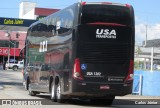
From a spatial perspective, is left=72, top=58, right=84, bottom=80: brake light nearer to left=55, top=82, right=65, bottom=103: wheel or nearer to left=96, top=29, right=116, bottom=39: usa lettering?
left=96, top=29, right=116, bottom=39: usa lettering

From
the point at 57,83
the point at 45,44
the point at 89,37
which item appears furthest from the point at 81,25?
the point at 45,44

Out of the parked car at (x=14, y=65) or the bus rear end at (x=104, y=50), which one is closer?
the bus rear end at (x=104, y=50)

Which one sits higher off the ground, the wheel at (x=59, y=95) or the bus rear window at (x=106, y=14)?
the bus rear window at (x=106, y=14)

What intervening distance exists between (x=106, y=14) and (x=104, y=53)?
1460 mm

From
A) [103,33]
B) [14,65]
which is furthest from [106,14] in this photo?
[14,65]

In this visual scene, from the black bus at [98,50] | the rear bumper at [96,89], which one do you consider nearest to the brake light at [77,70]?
the black bus at [98,50]

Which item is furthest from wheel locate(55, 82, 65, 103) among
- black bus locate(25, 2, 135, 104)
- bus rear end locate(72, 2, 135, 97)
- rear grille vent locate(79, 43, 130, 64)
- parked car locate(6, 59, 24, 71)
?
parked car locate(6, 59, 24, 71)

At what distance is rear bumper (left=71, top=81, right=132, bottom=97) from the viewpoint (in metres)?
16.9

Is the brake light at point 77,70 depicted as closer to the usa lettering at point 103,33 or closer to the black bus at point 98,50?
the black bus at point 98,50

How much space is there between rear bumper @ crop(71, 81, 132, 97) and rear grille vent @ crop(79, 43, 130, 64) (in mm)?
862

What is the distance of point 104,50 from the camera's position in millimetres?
17250

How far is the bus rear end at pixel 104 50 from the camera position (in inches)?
669

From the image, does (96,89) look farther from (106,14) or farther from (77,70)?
(106,14)

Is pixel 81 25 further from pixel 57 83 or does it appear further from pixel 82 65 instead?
pixel 57 83
